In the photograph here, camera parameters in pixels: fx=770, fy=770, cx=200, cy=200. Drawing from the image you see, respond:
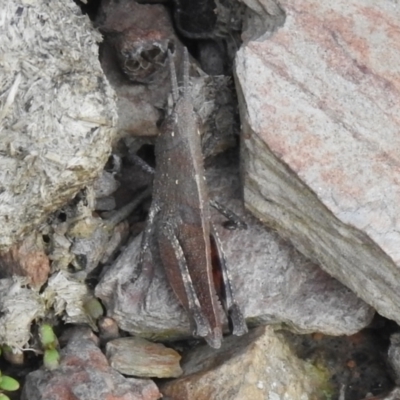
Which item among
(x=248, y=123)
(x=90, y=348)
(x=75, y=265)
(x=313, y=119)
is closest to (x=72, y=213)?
(x=75, y=265)

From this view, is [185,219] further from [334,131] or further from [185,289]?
[334,131]

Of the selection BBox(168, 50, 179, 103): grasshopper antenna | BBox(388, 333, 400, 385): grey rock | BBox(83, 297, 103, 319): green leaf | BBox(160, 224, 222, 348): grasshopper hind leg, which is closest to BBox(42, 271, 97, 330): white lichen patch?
BBox(83, 297, 103, 319): green leaf

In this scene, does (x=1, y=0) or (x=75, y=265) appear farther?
(x=75, y=265)

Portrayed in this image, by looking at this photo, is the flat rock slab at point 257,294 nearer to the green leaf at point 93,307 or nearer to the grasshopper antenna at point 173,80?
the green leaf at point 93,307

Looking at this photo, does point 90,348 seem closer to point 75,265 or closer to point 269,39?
point 75,265

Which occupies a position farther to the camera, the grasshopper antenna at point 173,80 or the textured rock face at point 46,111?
the grasshopper antenna at point 173,80

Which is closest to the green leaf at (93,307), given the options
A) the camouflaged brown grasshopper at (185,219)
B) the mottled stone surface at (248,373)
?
the camouflaged brown grasshopper at (185,219)
